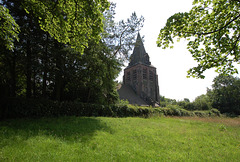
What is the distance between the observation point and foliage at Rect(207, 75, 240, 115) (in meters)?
35.6

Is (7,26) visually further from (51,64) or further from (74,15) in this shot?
(51,64)

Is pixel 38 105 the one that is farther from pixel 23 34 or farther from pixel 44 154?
pixel 44 154

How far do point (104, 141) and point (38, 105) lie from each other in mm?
7401

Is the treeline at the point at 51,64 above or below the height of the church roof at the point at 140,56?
below

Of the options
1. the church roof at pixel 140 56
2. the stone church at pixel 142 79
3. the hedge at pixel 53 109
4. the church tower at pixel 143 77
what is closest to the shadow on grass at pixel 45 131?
the hedge at pixel 53 109

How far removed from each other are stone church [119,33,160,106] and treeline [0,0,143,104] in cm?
1995

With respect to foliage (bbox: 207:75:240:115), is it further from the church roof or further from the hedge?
the hedge

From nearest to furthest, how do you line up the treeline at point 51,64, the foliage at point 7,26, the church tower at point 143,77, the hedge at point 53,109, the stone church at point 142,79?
the foliage at point 7,26 → the hedge at point 53,109 → the treeline at point 51,64 → the stone church at point 142,79 → the church tower at point 143,77

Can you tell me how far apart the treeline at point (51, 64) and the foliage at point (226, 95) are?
1427 inches

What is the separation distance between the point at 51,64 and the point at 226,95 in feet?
154

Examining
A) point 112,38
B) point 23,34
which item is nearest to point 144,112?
point 112,38

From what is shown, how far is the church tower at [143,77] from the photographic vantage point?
35875mm

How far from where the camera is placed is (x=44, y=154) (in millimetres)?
3840

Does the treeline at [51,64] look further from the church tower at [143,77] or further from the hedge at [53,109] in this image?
the church tower at [143,77]
